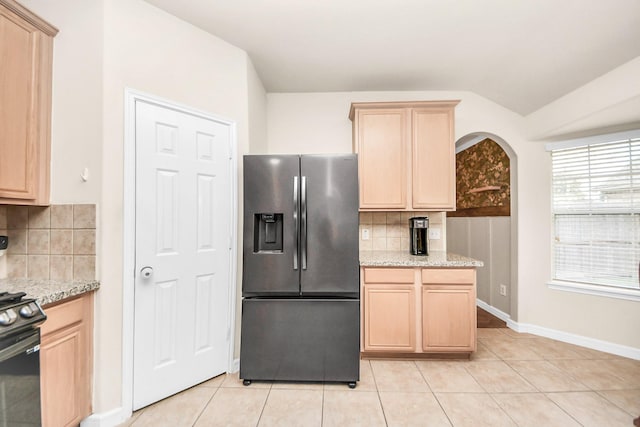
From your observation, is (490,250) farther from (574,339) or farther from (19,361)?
(19,361)

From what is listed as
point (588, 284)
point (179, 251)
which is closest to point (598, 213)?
point (588, 284)

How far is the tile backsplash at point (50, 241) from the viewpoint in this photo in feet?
5.56

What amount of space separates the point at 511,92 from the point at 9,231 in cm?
427

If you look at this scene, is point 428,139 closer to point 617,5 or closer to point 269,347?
point 617,5

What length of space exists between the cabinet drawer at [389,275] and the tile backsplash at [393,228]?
64 centimetres

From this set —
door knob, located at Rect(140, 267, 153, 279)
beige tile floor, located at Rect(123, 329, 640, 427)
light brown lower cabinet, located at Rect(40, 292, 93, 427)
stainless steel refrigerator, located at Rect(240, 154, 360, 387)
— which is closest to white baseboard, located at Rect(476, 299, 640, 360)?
beige tile floor, located at Rect(123, 329, 640, 427)

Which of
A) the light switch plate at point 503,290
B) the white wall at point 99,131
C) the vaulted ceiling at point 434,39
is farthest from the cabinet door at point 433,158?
the white wall at point 99,131

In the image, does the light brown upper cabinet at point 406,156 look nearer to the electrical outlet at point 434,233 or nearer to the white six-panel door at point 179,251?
the electrical outlet at point 434,233

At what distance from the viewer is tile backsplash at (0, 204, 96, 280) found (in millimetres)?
1695

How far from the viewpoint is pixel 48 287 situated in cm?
154

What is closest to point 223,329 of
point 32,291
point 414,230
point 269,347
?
point 269,347

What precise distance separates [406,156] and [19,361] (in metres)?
2.87

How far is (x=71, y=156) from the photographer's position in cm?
173

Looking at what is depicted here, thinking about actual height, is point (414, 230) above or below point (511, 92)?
below
